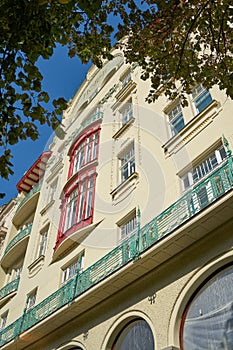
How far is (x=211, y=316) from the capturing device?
7930mm

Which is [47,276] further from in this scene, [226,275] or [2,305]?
[226,275]

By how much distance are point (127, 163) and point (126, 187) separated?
2.22 metres

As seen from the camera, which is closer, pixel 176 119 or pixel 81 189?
pixel 176 119

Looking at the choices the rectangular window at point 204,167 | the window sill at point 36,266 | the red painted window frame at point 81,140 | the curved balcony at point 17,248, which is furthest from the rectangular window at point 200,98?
the curved balcony at point 17,248

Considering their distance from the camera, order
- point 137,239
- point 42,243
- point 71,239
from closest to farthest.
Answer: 1. point 137,239
2. point 71,239
3. point 42,243

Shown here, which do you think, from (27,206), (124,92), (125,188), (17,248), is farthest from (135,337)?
(27,206)

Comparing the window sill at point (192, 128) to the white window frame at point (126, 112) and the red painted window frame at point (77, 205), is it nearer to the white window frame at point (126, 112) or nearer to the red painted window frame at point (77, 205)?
the red painted window frame at point (77, 205)

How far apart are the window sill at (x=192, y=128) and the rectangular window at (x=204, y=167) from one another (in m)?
1.34

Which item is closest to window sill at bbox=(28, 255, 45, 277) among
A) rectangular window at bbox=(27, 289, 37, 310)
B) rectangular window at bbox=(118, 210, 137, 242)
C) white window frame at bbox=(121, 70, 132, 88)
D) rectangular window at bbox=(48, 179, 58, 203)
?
rectangular window at bbox=(27, 289, 37, 310)

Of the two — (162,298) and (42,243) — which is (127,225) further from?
(42,243)

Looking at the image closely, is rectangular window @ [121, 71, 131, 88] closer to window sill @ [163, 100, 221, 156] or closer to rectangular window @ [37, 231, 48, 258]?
window sill @ [163, 100, 221, 156]

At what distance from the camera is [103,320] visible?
35.6 ft

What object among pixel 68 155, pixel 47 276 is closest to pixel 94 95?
pixel 68 155

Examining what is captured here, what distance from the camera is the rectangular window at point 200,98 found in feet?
42.5
